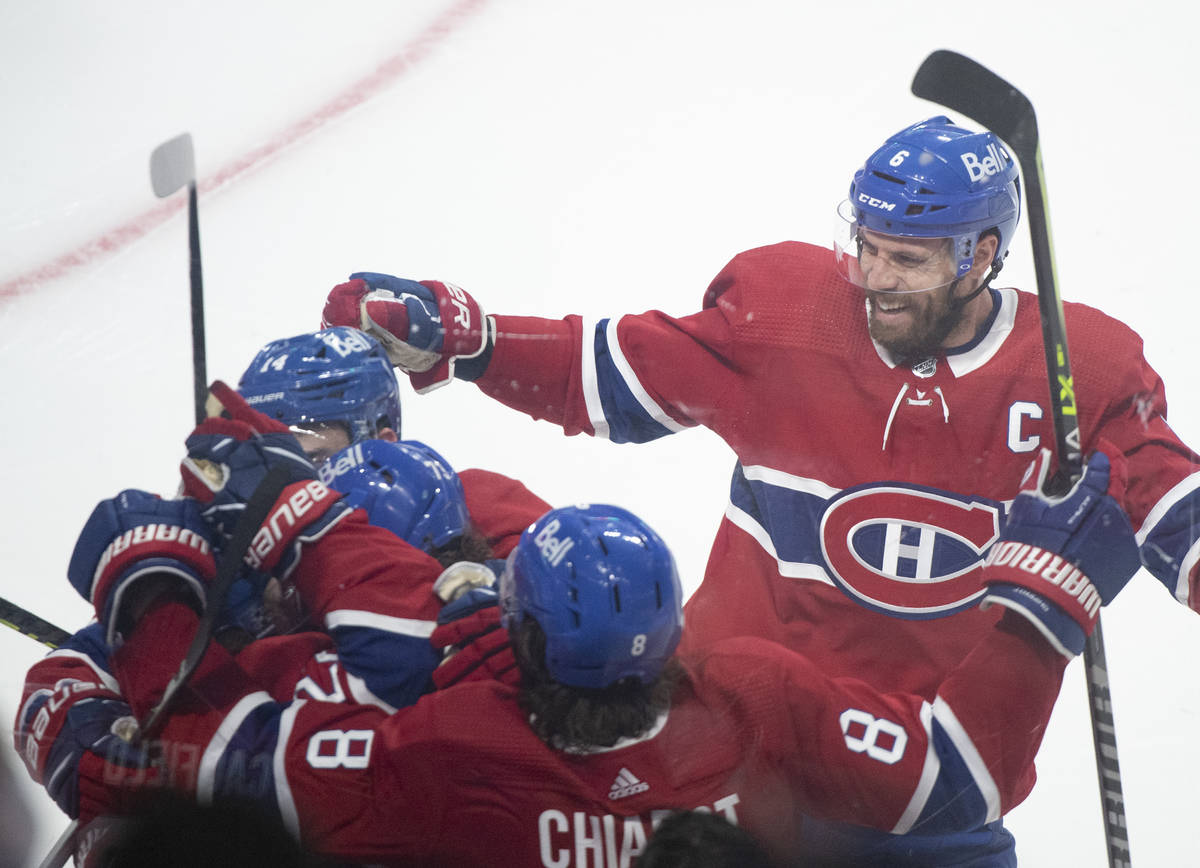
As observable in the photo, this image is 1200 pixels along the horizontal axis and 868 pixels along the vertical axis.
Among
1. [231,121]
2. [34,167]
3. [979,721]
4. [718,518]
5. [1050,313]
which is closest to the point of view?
[979,721]

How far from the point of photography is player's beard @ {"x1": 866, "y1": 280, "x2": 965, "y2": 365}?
181 centimetres

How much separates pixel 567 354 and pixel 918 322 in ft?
1.83

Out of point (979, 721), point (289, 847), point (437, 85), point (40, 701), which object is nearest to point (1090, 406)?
point (979, 721)

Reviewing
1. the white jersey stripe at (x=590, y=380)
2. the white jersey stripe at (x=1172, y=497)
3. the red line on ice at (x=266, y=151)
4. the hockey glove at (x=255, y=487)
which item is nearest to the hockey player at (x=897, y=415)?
the white jersey stripe at (x=1172, y=497)

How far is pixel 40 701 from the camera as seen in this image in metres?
1.52

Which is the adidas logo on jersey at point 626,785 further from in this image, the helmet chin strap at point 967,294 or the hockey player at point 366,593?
the helmet chin strap at point 967,294

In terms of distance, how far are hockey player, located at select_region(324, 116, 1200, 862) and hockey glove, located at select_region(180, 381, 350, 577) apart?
48cm

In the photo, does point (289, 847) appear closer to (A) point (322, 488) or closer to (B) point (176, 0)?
(A) point (322, 488)

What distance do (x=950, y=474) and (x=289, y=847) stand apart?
1036 millimetres

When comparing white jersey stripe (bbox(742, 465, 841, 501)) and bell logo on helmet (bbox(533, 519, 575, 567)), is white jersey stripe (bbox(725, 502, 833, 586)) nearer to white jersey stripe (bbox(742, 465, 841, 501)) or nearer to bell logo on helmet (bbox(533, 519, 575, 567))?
white jersey stripe (bbox(742, 465, 841, 501))

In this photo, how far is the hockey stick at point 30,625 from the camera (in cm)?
178

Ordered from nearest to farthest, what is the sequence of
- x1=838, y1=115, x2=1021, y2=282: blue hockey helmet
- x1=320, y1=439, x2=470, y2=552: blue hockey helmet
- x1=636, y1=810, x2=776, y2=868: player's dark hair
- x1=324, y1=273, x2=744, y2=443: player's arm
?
x1=636, y1=810, x2=776, y2=868: player's dark hair < x1=320, y1=439, x2=470, y2=552: blue hockey helmet < x1=838, y1=115, x2=1021, y2=282: blue hockey helmet < x1=324, y1=273, x2=744, y2=443: player's arm

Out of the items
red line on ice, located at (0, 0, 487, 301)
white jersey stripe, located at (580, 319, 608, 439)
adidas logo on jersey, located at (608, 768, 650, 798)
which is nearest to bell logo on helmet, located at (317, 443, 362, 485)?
white jersey stripe, located at (580, 319, 608, 439)

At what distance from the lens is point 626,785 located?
136 centimetres
